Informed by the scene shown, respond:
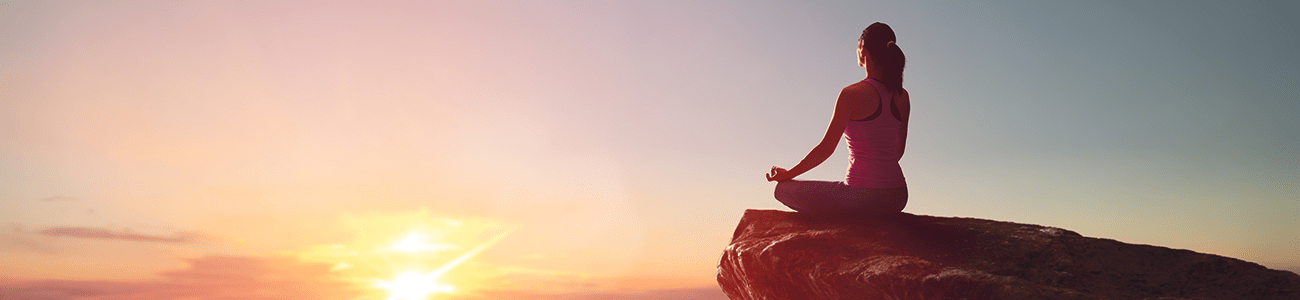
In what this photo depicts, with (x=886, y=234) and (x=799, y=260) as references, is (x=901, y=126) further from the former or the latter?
(x=799, y=260)

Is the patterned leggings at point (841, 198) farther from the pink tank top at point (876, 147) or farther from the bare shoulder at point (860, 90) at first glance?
the bare shoulder at point (860, 90)

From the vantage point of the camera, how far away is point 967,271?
6.93 meters

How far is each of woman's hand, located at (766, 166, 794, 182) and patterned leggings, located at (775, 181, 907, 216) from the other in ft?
0.34

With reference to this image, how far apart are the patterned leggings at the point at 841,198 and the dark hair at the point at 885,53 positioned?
3.60ft

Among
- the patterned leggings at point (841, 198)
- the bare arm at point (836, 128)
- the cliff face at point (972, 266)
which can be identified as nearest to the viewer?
the cliff face at point (972, 266)

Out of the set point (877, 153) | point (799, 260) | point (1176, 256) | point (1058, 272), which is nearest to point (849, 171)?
point (877, 153)

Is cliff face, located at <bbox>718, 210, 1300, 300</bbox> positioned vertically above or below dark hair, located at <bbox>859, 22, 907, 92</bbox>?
below

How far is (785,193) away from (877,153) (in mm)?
1269

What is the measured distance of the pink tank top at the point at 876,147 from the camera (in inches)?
315

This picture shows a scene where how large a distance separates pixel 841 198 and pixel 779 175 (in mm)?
782

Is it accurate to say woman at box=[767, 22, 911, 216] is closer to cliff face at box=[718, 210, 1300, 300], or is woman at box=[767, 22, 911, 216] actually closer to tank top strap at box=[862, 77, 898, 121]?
tank top strap at box=[862, 77, 898, 121]

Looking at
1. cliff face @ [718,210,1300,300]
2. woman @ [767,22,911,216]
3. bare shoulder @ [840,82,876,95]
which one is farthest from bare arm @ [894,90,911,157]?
cliff face @ [718,210,1300,300]

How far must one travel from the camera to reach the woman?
7926 millimetres

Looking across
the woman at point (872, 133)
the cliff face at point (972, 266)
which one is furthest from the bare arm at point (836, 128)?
the cliff face at point (972, 266)
